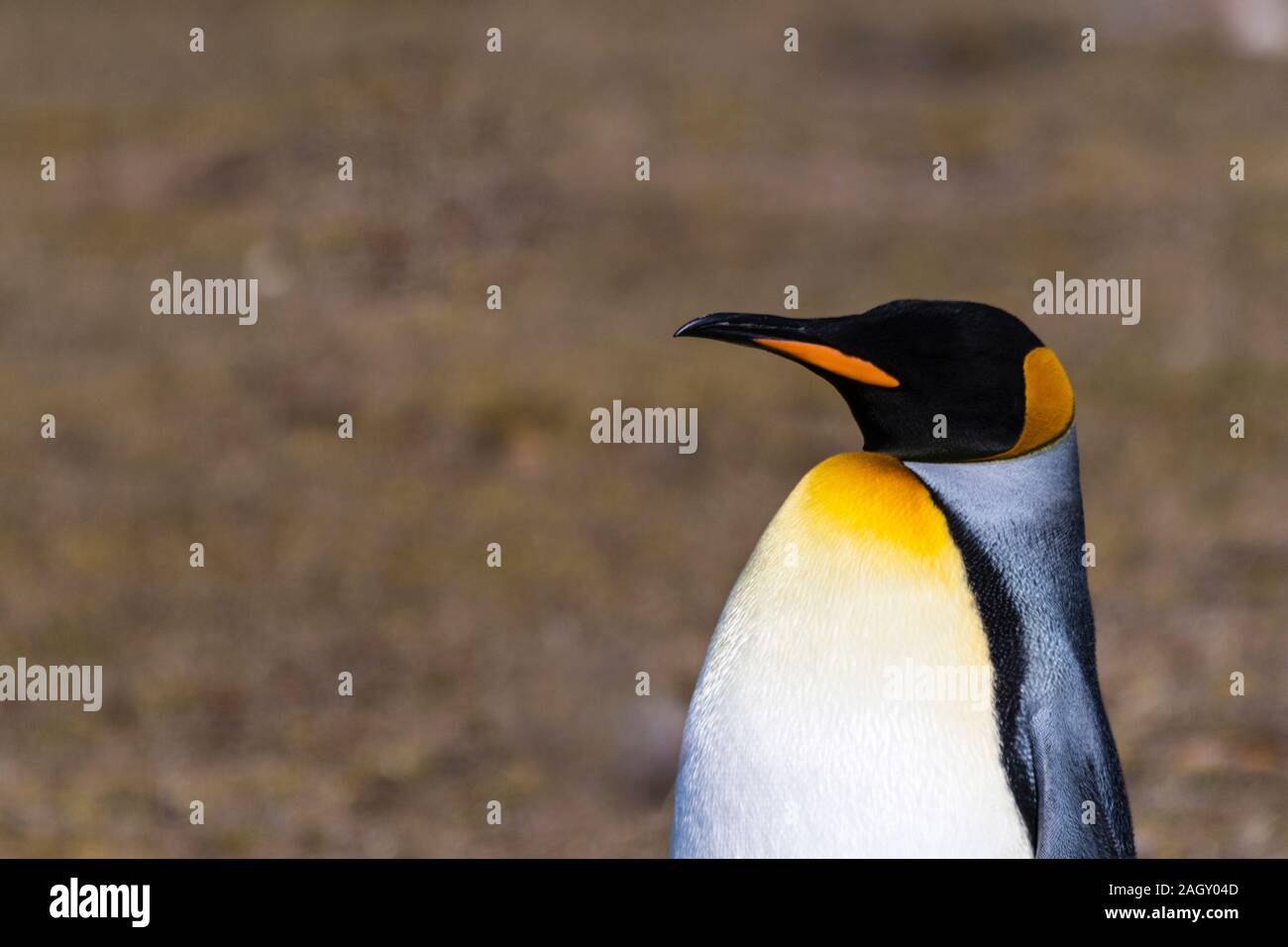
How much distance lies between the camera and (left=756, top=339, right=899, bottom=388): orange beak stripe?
6.82 ft

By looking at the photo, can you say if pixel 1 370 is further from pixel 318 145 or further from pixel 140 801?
pixel 140 801

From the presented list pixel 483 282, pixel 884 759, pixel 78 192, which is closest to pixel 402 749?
pixel 884 759

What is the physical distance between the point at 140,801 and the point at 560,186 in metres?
6.16

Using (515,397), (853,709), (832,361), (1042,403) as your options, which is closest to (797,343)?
(832,361)

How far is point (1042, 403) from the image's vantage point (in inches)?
82.9

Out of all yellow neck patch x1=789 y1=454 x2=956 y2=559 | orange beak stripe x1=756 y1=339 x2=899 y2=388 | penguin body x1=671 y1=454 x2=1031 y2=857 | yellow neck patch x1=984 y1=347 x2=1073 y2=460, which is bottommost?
penguin body x1=671 y1=454 x2=1031 y2=857

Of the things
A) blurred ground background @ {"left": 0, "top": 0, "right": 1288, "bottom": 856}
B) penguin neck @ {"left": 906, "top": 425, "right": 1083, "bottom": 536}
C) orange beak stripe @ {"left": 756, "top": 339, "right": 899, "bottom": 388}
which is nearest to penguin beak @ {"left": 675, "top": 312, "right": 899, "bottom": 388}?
orange beak stripe @ {"left": 756, "top": 339, "right": 899, "bottom": 388}

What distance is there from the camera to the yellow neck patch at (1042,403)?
82.3 inches

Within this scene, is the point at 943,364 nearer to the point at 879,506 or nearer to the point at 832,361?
the point at 832,361

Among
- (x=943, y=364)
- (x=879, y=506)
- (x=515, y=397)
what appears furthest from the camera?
(x=515, y=397)

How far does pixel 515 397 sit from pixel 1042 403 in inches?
177

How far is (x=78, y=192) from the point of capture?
9.63 meters

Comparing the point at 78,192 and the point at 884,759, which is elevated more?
the point at 78,192

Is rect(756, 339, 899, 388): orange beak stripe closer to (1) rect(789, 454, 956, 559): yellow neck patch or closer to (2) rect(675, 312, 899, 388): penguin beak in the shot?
(2) rect(675, 312, 899, 388): penguin beak
